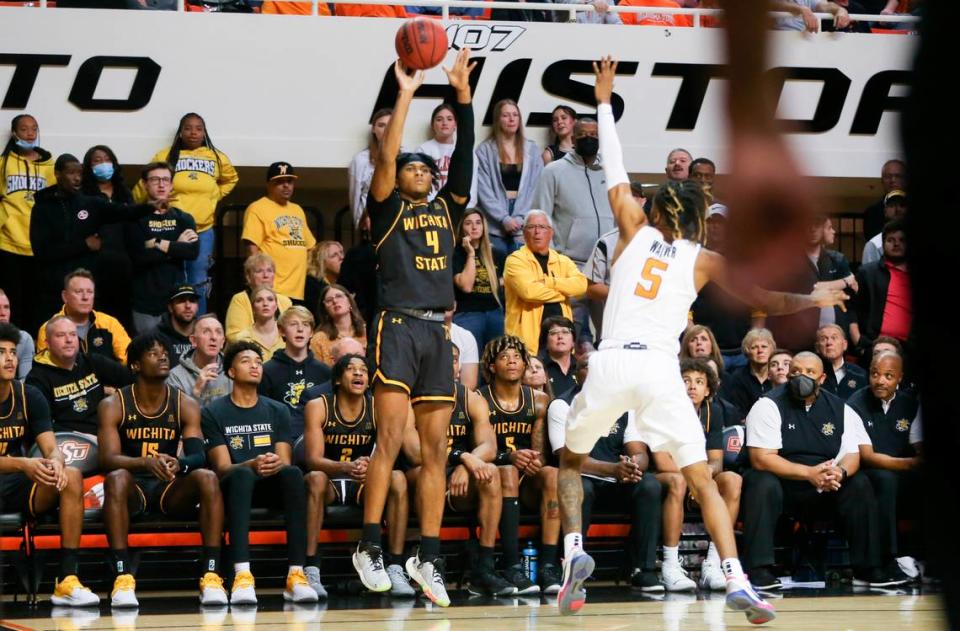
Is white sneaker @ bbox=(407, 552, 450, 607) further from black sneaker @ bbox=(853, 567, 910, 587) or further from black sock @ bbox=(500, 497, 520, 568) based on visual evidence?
black sneaker @ bbox=(853, 567, 910, 587)

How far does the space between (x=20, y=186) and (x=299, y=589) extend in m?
5.00

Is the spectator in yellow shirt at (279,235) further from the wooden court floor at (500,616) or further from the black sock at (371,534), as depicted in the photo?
the black sock at (371,534)

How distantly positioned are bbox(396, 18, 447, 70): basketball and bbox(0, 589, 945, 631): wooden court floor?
291 cm

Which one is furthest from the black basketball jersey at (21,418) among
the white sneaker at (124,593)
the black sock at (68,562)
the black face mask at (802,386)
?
the black face mask at (802,386)

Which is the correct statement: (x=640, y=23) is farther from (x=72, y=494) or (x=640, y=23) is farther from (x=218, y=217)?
(x=72, y=494)

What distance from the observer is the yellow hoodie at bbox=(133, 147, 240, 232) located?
11680 millimetres

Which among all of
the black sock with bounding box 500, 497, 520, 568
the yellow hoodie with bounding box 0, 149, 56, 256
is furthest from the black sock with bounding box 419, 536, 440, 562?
the yellow hoodie with bounding box 0, 149, 56, 256

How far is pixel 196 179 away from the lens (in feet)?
38.3

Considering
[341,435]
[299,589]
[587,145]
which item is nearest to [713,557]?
[341,435]

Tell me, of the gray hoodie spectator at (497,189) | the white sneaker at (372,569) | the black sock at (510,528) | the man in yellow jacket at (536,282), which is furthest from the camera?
the gray hoodie spectator at (497,189)

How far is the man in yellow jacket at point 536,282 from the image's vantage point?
35.5 feet

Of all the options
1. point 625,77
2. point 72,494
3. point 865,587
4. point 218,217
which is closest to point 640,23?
point 625,77

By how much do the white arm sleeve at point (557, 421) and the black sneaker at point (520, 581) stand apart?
87 centimetres

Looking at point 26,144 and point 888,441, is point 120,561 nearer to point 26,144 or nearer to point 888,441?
point 26,144
